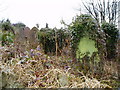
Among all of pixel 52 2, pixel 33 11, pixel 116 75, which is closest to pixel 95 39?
pixel 116 75

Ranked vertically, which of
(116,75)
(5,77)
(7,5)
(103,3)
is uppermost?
(103,3)

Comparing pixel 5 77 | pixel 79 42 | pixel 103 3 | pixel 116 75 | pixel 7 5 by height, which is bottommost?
pixel 116 75

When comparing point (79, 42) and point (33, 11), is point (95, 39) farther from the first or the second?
point (33, 11)

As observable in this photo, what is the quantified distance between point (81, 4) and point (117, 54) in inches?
324

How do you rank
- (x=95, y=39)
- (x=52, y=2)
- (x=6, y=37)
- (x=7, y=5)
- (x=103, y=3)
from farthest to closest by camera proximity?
(x=103, y=3), (x=52, y=2), (x=7, y=5), (x=6, y=37), (x=95, y=39)

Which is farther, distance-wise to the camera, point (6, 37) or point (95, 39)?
point (6, 37)

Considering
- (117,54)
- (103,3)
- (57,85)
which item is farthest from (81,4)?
(57,85)

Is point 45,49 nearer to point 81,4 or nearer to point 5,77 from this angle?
point 5,77

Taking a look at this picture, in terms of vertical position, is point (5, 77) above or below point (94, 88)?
above

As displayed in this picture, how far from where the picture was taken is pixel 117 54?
15.7 ft

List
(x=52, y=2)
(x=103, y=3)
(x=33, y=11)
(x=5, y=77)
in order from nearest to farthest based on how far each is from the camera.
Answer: (x=5, y=77)
(x=52, y=2)
(x=33, y=11)
(x=103, y=3)

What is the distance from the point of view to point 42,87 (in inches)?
82.9

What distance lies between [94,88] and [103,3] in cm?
1104

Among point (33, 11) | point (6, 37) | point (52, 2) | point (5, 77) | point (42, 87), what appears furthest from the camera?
point (33, 11)
